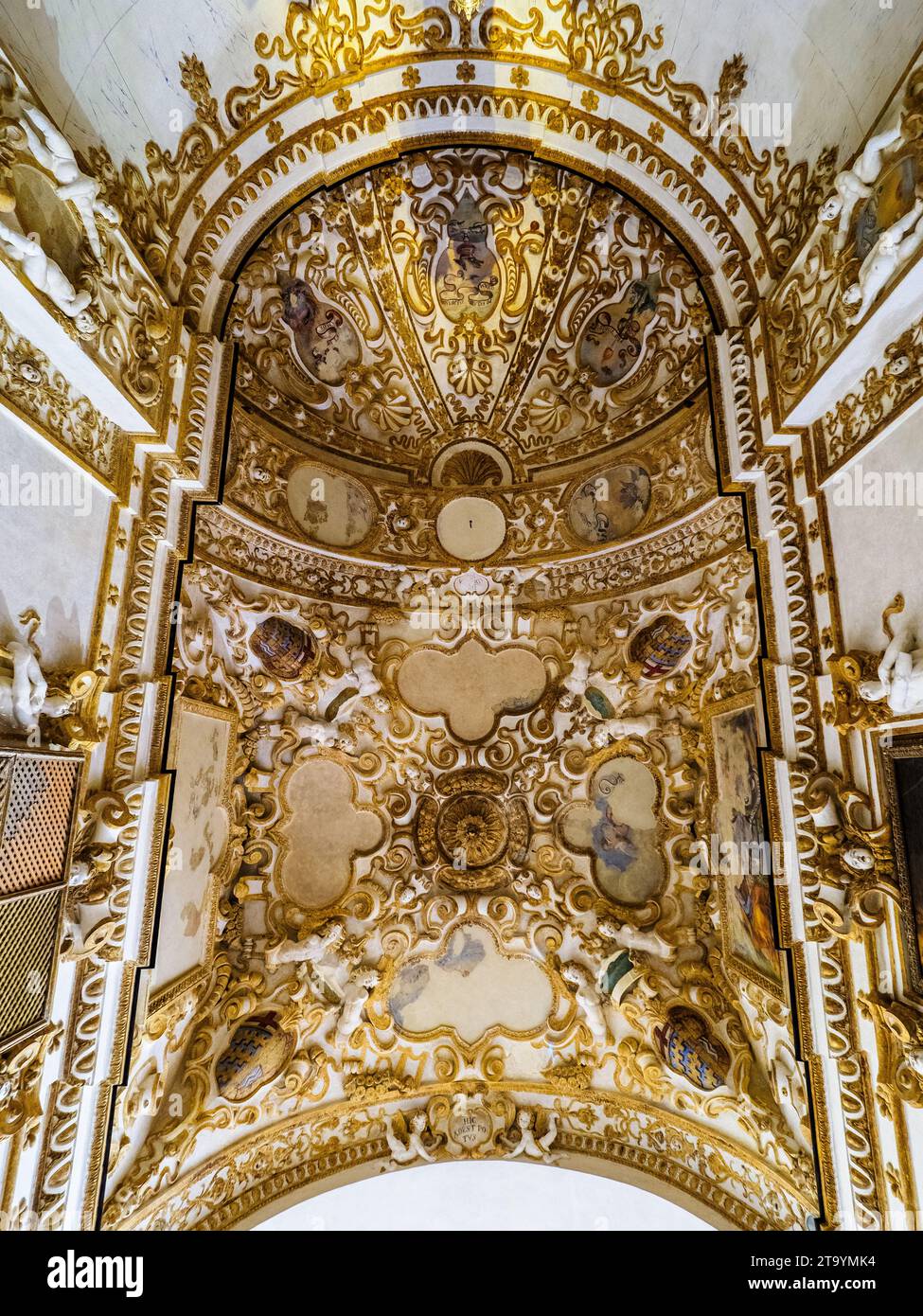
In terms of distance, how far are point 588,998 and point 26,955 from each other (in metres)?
6.35

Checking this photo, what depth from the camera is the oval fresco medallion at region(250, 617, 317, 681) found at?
24.4ft

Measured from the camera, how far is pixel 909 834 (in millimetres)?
4375

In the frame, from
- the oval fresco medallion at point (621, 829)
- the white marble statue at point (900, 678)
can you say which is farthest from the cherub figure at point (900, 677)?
the oval fresco medallion at point (621, 829)

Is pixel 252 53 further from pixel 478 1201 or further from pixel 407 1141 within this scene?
pixel 478 1201

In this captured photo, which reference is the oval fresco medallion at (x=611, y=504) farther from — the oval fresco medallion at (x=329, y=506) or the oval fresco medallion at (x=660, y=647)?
the oval fresco medallion at (x=329, y=506)

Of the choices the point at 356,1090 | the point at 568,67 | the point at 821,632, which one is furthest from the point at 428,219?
the point at 356,1090

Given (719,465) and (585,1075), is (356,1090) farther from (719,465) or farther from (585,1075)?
(719,465)

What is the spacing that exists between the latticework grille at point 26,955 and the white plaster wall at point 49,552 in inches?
73.2

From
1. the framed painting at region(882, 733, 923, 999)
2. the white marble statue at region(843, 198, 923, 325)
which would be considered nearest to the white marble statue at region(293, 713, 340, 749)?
the framed painting at region(882, 733, 923, 999)

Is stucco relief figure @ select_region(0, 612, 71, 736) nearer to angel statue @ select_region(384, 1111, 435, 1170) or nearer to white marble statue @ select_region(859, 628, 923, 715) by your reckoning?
white marble statue @ select_region(859, 628, 923, 715)

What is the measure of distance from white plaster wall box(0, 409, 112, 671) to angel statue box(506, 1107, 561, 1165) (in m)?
7.77

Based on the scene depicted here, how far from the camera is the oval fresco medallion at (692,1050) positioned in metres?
6.38
